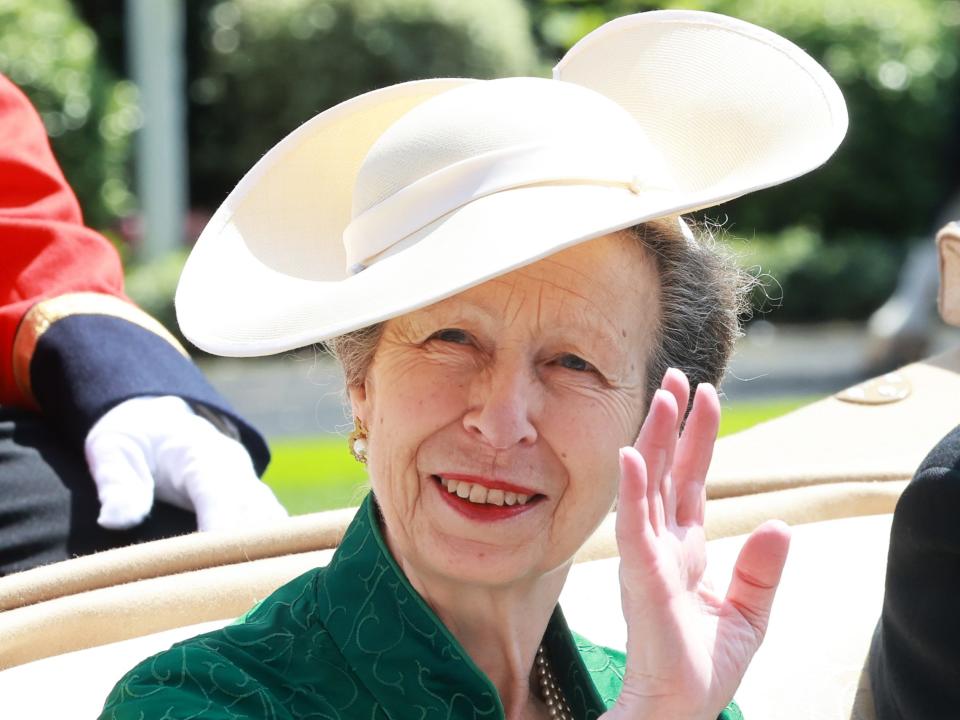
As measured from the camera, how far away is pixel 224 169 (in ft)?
45.5

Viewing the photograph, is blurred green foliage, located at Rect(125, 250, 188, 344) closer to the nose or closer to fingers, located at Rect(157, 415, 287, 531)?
fingers, located at Rect(157, 415, 287, 531)

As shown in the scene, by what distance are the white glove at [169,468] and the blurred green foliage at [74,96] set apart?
889cm

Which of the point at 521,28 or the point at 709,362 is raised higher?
the point at 521,28

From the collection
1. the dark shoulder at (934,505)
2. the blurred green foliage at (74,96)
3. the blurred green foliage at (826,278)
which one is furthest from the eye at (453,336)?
the blurred green foliage at (826,278)

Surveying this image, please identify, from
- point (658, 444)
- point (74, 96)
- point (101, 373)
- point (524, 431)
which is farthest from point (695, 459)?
point (74, 96)

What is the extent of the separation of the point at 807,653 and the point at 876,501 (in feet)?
1.76

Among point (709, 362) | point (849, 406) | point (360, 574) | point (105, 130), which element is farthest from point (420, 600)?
point (105, 130)

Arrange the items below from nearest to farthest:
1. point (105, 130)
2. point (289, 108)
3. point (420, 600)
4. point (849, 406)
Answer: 1. point (420, 600)
2. point (849, 406)
3. point (105, 130)
4. point (289, 108)

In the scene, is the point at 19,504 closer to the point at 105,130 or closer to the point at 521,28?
the point at 105,130

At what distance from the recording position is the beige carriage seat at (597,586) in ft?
6.23

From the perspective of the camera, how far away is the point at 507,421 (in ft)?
5.17

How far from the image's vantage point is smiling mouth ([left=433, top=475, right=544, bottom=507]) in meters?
1.61

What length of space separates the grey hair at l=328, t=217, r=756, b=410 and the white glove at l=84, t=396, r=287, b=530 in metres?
0.66

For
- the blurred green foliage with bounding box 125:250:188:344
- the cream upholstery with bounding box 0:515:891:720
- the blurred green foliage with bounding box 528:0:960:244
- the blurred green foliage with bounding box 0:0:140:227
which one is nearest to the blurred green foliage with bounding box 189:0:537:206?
the blurred green foliage with bounding box 528:0:960:244
